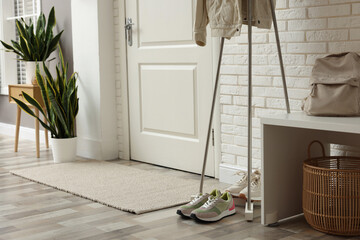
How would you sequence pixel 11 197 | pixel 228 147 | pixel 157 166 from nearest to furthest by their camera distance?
pixel 11 197 → pixel 228 147 → pixel 157 166

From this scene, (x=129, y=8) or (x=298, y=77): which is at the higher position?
(x=129, y=8)

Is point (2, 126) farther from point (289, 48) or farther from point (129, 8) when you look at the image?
point (289, 48)

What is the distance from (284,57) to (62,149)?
6.82ft

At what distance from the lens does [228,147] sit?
3.76m

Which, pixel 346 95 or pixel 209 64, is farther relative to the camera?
pixel 209 64

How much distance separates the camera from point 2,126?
6.47 meters

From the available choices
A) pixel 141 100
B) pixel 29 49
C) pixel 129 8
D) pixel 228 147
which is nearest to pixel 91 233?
pixel 228 147

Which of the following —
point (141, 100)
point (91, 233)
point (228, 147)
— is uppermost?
point (141, 100)

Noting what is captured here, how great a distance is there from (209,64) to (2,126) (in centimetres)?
344

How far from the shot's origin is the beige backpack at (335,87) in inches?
103

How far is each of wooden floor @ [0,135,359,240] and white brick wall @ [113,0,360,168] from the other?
0.57 m

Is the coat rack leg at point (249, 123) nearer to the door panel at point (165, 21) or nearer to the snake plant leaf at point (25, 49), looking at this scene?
the door panel at point (165, 21)

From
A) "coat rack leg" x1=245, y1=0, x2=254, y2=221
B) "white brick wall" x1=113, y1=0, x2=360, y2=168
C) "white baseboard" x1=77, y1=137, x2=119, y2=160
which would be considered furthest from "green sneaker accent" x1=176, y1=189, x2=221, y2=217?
"white baseboard" x1=77, y1=137, x2=119, y2=160

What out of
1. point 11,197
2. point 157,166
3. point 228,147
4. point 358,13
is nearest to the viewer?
point 358,13
